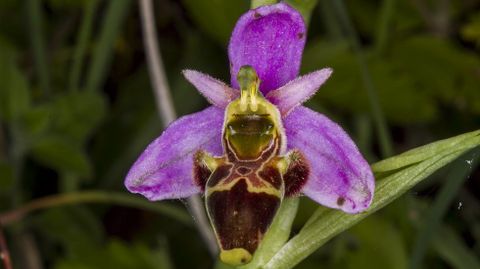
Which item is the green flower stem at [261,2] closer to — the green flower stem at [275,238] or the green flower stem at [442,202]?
the green flower stem at [275,238]

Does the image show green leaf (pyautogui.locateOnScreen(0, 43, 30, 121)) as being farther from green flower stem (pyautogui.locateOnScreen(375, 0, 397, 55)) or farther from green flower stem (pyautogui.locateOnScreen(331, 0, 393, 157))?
green flower stem (pyautogui.locateOnScreen(375, 0, 397, 55))

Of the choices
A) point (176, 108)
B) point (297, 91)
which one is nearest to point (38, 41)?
point (176, 108)

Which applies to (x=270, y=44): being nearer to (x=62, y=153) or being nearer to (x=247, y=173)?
(x=247, y=173)

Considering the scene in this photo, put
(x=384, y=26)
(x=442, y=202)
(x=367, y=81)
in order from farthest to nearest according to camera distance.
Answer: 1. (x=384, y=26)
2. (x=367, y=81)
3. (x=442, y=202)

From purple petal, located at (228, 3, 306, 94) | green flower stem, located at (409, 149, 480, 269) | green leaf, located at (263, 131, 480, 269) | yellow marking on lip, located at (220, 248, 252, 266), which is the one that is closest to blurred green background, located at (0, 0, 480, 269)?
green flower stem, located at (409, 149, 480, 269)

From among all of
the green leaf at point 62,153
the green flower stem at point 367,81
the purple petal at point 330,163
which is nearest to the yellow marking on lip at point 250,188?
the purple petal at point 330,163

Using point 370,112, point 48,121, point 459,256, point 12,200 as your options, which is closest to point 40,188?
point 12,200

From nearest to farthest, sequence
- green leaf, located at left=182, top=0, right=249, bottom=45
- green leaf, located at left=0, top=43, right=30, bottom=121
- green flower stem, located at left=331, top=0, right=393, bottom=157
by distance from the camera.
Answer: green flower stem, located at left=331, top=0, right=393, bottom=157
green leaf, located at left=0, top=43, right=30, bottom=121
green leaf, located at left=182, top=0, right=249, bottom=45
